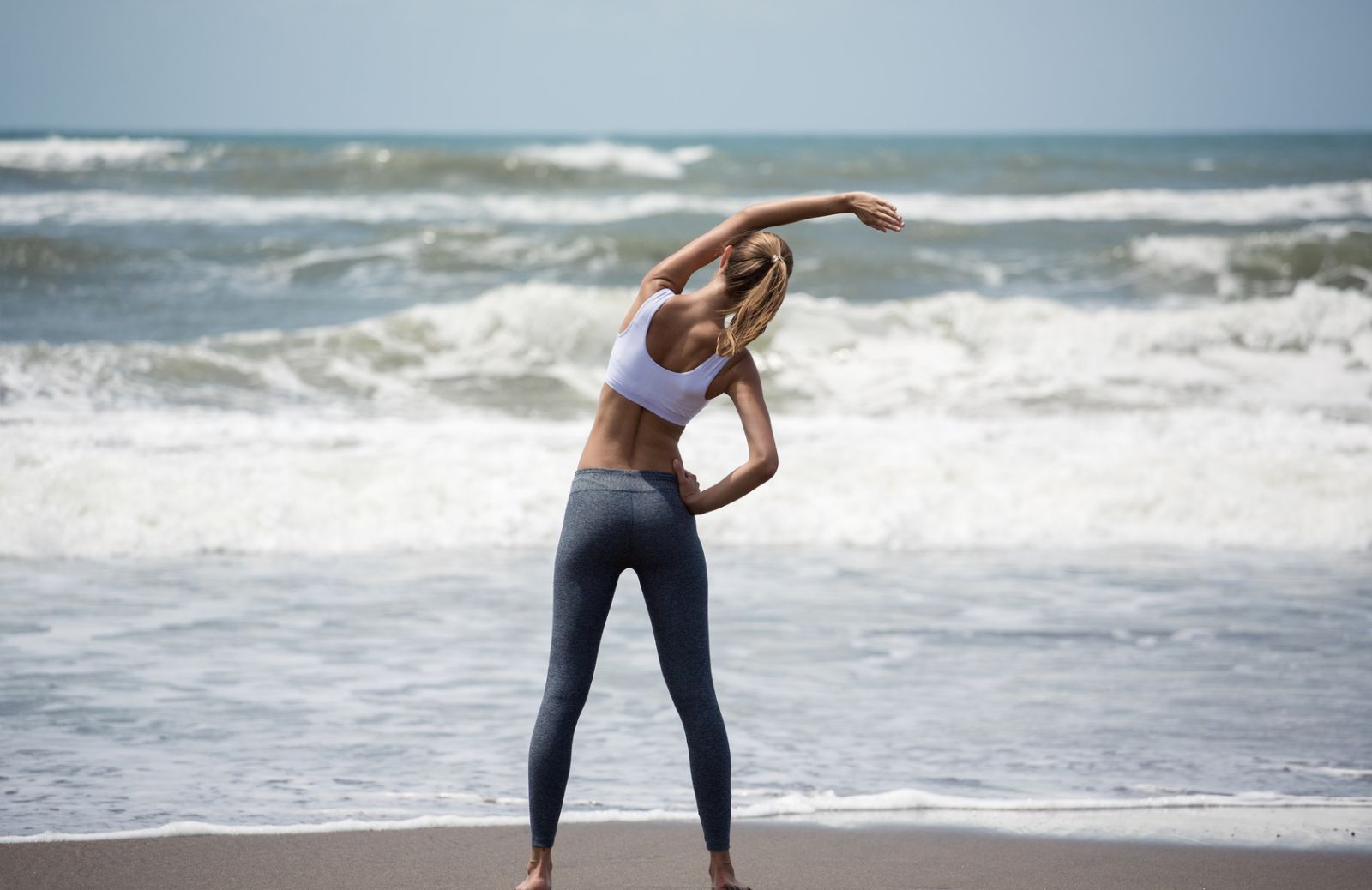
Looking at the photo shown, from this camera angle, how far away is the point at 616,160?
3722 centimetres

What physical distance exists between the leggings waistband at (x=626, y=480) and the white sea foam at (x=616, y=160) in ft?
101

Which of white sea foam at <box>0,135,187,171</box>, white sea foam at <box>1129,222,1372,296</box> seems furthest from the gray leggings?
white sea foam at <box>0,135,187,171</box>

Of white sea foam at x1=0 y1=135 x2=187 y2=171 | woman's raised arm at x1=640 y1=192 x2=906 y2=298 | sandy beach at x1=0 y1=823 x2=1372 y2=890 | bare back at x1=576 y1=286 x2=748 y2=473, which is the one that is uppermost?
white sea foam at x1=0 y1=135 x2=187 y2=171

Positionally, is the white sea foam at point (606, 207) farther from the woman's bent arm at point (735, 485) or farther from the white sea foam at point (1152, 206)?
the woman's bent arm at point (735, 485)

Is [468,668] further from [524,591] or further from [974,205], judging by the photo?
[974,205]

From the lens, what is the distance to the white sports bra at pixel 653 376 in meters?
3.24

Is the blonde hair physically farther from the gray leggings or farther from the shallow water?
the shallow water

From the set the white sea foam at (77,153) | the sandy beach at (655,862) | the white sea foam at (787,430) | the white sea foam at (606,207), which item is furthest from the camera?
the white sea foam at (77,153)

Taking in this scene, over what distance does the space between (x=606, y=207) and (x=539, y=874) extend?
2693 cm

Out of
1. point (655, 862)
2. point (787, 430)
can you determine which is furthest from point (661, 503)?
point (787, 430)

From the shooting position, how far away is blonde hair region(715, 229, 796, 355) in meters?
3.13

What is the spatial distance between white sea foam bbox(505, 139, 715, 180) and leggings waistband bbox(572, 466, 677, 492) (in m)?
30.9

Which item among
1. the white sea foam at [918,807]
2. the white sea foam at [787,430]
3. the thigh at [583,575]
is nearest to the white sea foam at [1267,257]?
the white sea foam at [787,430]

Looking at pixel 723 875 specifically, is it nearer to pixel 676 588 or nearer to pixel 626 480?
pixel 676 588
